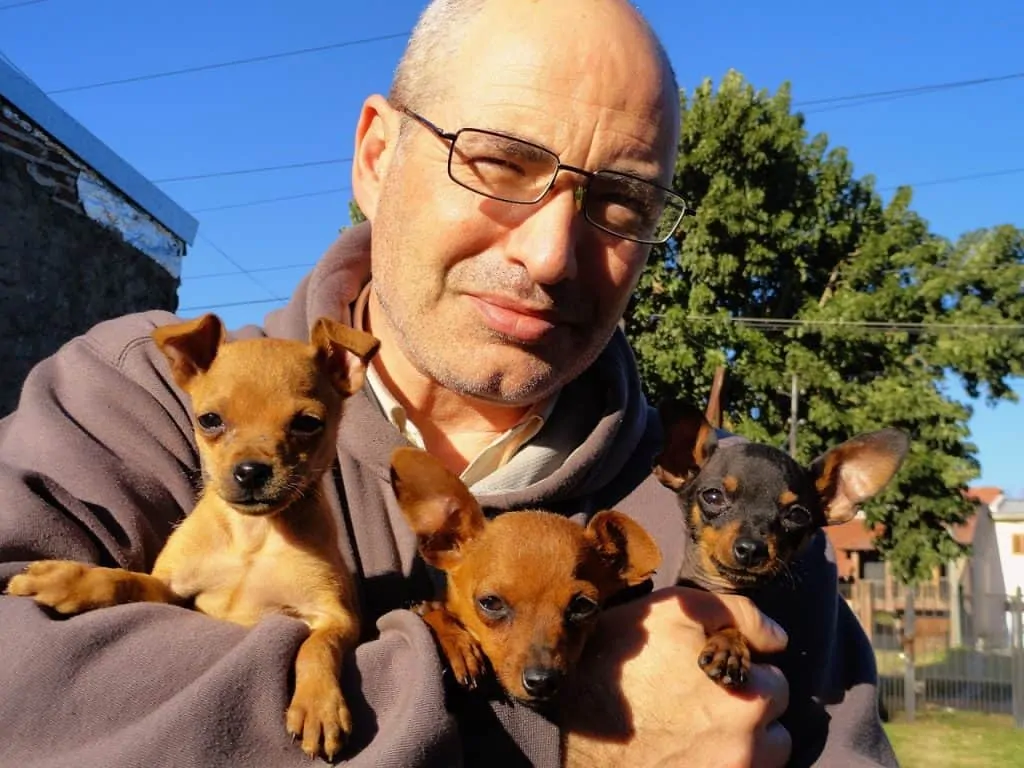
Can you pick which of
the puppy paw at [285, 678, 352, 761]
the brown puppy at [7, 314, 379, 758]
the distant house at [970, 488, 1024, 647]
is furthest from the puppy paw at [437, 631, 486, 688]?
the distant house at [970, 488, 1024, 647]

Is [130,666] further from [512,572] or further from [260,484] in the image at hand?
[512,572]

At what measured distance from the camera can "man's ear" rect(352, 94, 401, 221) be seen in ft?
10.0

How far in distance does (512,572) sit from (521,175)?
1.03 meters

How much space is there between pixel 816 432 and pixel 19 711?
17139mm

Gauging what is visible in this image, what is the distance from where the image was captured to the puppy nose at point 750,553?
281cm

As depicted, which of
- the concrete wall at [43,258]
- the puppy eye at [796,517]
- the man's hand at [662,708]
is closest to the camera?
the man's hand at [662,708]

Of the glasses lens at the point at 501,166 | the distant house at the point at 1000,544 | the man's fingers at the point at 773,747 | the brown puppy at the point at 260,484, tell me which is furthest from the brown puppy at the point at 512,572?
the distant house at the point at 1000,544

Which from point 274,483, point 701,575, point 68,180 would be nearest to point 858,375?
point 68,180

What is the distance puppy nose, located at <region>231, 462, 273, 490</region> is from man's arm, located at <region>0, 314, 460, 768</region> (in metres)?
0.29

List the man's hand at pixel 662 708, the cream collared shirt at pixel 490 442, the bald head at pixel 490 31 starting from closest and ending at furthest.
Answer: the man's hand at pixel 662 708 < the bald head at pixel 490 31 < the cream collared shirt at pixel 490 442

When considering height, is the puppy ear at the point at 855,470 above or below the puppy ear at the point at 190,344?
below

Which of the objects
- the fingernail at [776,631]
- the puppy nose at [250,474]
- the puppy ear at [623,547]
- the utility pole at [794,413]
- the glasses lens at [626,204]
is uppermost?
the utility pole at [794,413]

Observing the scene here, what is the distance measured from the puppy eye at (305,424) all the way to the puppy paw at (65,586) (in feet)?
1.63

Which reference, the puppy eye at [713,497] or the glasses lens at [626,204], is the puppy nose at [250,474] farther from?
the puppy eye at [713,497]
